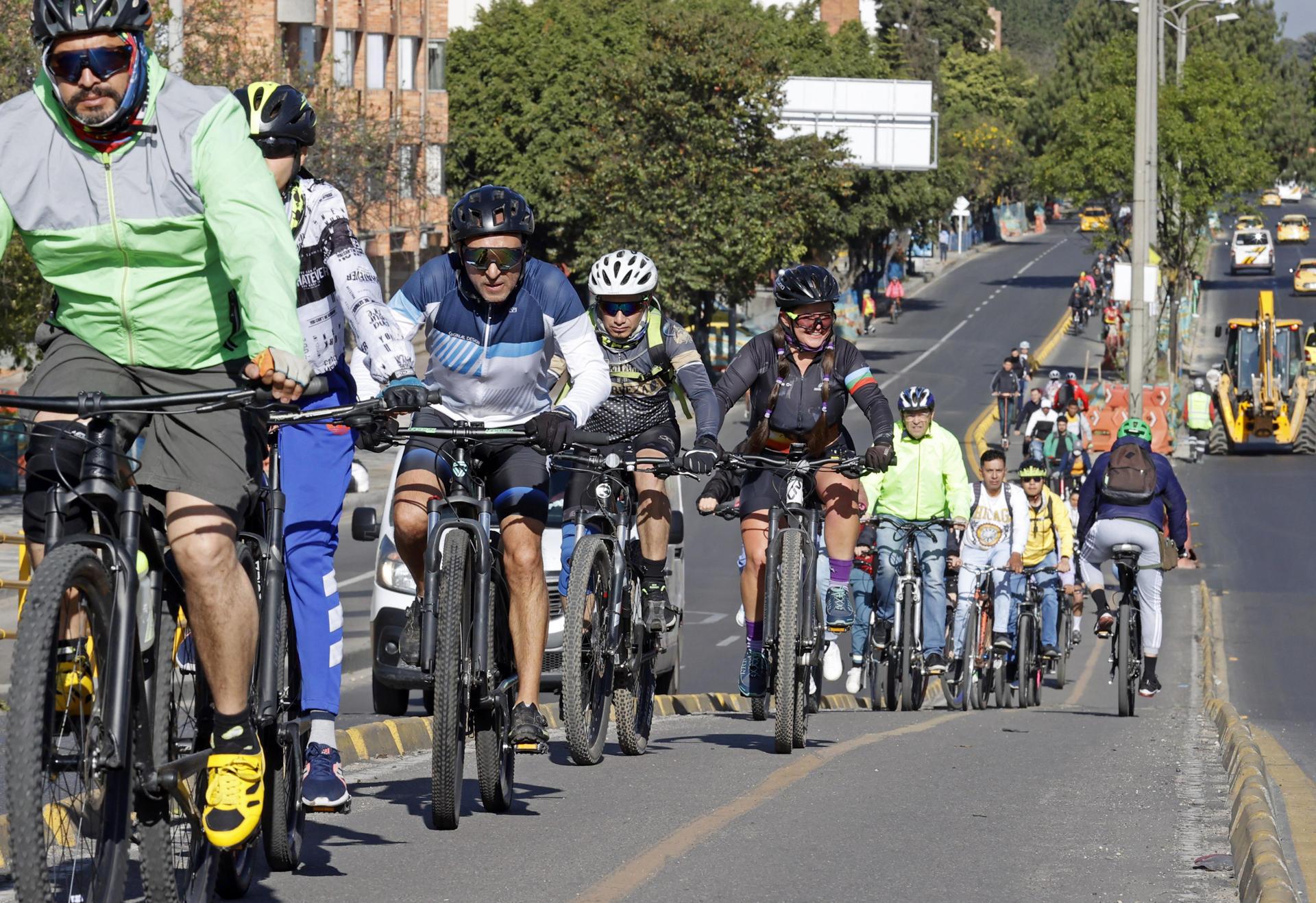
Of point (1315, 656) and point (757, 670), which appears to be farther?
point (1315, 656)

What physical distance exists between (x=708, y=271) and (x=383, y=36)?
14932 millimetres

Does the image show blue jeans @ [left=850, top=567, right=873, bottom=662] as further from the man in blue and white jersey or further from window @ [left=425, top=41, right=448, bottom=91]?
window @ [left=425, top=41, right=448, bottom=91]

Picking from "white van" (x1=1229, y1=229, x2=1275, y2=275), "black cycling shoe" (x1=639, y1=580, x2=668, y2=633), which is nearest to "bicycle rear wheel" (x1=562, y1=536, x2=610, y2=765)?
"black cycling shoe" (x1=639, y1=580, x2=668, y2=633)

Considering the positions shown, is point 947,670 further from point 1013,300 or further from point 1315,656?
point 1013,300

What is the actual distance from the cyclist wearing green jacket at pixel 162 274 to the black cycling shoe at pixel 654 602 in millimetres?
4426

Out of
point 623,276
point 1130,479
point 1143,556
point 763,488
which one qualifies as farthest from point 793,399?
point 1143,556

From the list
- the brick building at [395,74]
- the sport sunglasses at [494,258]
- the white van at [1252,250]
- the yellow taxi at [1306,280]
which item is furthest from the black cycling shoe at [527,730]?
the white van at [1252,250]

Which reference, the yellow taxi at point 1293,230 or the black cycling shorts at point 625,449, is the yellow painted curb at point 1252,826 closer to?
the black cycling shorts at point 625,449

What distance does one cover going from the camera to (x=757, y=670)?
9.96 metres

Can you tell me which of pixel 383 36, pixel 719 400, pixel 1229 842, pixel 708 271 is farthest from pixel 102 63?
pixel 383 36

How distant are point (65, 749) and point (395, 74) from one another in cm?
5728

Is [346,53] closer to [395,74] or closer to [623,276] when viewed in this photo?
[395,74]

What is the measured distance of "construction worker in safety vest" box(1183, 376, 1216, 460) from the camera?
141ft

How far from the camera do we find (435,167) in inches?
2355
